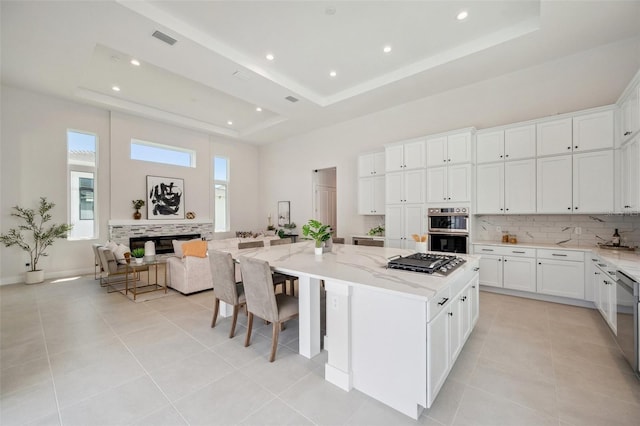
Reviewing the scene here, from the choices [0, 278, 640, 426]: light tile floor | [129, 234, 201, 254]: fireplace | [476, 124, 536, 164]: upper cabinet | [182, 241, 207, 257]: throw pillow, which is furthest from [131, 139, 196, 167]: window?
[476, 124, 536, 164]: upper cabinet

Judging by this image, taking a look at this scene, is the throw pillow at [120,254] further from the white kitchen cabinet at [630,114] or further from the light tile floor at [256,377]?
the white kitchen cabinet at [630,114]

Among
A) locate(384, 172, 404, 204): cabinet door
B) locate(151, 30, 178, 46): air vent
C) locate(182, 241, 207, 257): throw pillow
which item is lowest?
locate(182, 241, 207, 257): throw pillow

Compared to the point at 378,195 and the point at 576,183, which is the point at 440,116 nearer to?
the point at 378,195

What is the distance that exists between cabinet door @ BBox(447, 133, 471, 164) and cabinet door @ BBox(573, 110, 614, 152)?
4.21 feet

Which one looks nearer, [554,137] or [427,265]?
[427,265]

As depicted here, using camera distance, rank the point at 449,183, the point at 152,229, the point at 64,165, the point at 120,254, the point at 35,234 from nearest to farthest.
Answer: the point at 449,183, the point at 120,254, the point at 35,234, the point at 64,165, the point at 152,229

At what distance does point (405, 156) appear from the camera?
496 centimetres

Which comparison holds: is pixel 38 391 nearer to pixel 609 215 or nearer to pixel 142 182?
pixel 142 182

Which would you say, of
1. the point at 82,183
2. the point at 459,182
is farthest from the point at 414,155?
the point at 82,183

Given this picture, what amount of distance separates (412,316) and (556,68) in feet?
15.7

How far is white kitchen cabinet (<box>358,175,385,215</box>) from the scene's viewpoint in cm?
563

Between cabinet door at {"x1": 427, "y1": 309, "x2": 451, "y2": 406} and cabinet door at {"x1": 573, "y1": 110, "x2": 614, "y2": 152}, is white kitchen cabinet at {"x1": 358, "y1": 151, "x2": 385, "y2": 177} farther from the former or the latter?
cabinet door at {"x1": 427, "y1": 309, "x2": 451, "y2": 406}

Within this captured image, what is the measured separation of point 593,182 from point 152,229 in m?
8.66

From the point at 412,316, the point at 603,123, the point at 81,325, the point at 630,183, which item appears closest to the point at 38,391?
the point at 81,325
